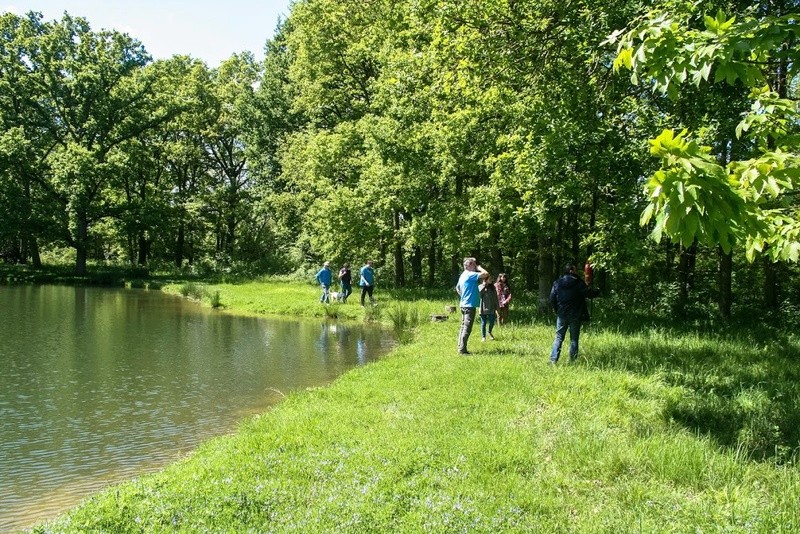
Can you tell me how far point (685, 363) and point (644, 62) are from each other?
8282 mm

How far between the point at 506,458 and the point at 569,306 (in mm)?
5464

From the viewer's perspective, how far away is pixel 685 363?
10.6 metres

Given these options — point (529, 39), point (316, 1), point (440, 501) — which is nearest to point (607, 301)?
point (529, 39)

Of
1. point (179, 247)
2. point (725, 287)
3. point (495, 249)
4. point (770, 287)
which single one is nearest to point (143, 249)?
point (179, 247)

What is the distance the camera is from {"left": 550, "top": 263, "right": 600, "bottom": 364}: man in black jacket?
10992 millimetres

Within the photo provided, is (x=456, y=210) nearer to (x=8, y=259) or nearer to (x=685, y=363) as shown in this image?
(x=685, y=363)

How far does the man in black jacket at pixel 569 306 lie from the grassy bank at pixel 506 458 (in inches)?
20.6

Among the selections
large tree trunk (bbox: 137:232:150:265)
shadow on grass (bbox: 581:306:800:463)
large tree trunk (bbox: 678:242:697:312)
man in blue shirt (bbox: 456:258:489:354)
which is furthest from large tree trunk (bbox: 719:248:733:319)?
large tree trunk (bbox: 137:232:150:265)

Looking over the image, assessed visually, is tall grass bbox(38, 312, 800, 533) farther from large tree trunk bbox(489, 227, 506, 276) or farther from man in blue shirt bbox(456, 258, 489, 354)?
large tree trunk bbox(489, 227, 506, 276)

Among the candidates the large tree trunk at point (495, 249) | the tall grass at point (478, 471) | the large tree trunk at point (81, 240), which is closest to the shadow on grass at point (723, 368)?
the tall grass at point (478, 471)

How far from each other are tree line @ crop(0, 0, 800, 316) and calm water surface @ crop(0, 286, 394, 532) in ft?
22.6

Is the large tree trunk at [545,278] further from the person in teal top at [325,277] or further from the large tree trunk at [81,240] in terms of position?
the large tree trunk at [81,240]

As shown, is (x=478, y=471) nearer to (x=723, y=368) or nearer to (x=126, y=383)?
(x=723, y=368)

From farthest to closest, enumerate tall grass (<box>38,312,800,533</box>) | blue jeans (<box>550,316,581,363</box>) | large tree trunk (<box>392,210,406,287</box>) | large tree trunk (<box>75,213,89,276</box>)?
1. large tree trunk (<box>75,213,89,276</box>)
2. large tree trunk (<box>392,210,406,287</box>)
3. blue jeans (<box>550,316,581,363</box>)
4. tall grass (<box>38,312,800,533</box>)
